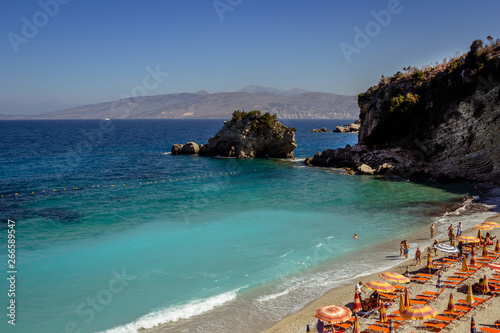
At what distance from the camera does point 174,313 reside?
697 inches

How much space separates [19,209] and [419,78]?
60.4m

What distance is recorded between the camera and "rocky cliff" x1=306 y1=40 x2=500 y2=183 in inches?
1845

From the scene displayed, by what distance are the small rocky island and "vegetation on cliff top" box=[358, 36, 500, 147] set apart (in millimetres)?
18004

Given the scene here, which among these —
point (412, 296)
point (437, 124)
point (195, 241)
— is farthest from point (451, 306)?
point (437, 124)

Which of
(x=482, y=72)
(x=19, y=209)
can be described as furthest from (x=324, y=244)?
(x=482, y=72)

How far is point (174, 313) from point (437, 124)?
4978cm

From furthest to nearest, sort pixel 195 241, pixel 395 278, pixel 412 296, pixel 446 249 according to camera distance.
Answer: pixel 195 241 < pixel 446 249 < pixel 412 296 < pixel 395 278

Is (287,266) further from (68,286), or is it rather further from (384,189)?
(384,189)

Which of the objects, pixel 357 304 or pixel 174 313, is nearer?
pixel 357 304

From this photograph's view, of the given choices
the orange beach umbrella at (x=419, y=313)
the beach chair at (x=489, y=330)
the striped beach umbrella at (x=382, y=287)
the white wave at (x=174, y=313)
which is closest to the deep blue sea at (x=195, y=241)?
the white wave at (x=174, y=313)

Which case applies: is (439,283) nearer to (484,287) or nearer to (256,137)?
(484,287)

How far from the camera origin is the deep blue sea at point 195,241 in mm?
18141

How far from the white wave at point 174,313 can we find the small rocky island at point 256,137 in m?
58.3

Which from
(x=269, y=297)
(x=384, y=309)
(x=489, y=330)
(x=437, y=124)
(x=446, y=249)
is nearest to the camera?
(x=489, y=330)
